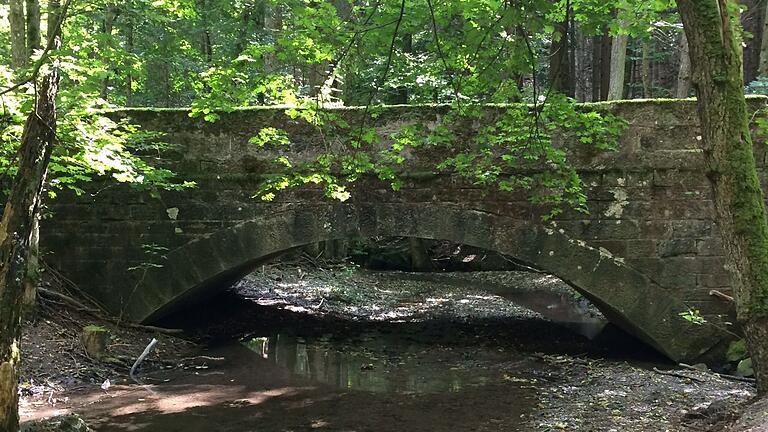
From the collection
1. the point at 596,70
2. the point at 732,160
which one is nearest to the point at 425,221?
the point at 732,160

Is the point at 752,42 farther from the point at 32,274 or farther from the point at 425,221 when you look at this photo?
the point at 32,274

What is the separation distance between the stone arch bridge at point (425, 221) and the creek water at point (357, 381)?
116cm

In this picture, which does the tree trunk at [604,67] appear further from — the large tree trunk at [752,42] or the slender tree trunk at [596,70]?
the large tree trunk at [752,42]

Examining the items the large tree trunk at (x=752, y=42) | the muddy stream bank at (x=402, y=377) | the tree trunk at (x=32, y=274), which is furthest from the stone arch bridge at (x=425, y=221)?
the large tree trunk at (x=752, y=42)

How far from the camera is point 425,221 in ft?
22.9

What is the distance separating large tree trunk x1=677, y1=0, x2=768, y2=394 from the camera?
390 centimetres

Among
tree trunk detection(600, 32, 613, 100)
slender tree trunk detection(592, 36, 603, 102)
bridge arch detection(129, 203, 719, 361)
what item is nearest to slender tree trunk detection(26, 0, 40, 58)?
bridge arch detection(129, 203, 719, 361)

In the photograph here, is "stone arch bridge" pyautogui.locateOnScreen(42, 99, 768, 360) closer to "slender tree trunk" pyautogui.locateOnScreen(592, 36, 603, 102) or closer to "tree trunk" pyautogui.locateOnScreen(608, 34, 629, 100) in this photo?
"tree trunk" pyautogui.locateOnScreen(608, 34, 629, 100)

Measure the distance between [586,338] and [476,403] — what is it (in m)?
3.45

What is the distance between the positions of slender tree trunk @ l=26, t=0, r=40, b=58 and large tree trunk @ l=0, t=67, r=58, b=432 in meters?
1.81

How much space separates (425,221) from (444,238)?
0.92 ft

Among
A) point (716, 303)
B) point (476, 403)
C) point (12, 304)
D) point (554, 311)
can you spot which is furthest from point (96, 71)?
point (554, 311)

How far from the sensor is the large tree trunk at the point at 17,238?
139 inches

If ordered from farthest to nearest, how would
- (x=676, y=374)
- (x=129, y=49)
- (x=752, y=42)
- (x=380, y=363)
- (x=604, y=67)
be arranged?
(x=604, y=67) → (x=752, y=42) → (x=129, y=49) → (x=380, y=363) → (x=676, y=374)
